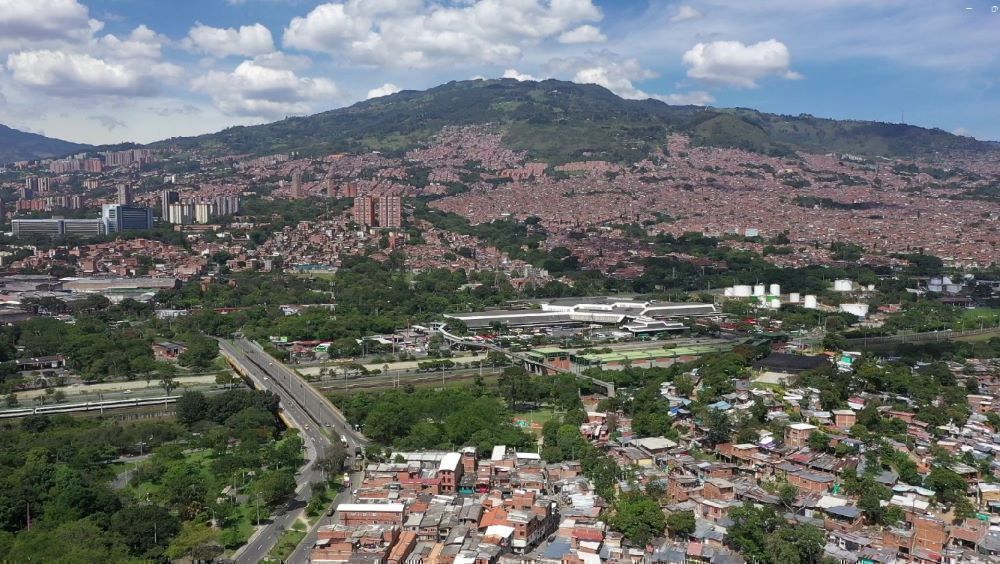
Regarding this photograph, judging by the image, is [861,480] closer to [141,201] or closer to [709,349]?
[709,349]

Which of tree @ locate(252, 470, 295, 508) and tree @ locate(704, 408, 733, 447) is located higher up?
tree @ locate(704, 408, 733, 447)

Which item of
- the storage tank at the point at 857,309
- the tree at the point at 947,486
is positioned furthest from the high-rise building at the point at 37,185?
the tree at the point at 947,486

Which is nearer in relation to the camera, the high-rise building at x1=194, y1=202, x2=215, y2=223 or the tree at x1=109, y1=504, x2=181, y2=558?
the tree at x1=109, y1=504, x2=181, y2=558

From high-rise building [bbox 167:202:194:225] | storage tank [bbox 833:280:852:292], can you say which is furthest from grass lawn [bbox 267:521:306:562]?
high-rise building [bbox 167:202:194:225]

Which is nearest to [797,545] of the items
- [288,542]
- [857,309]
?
[288,542]

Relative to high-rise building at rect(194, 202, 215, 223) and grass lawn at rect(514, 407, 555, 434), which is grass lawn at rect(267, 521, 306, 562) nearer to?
grass lawn at rect(514, 407, 555, 434)

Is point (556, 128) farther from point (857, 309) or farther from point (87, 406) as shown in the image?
point (87, 406)
